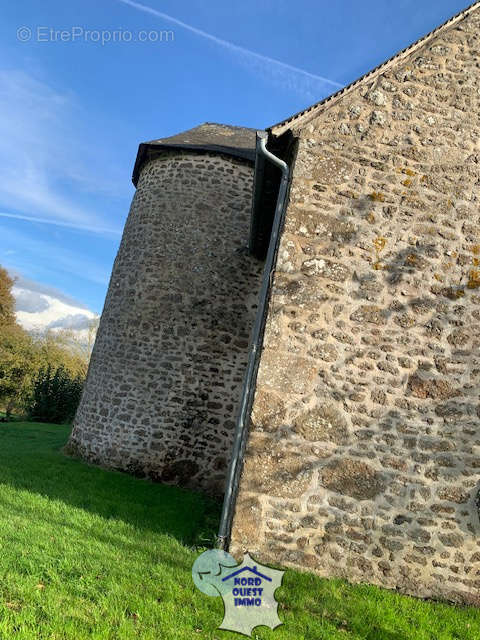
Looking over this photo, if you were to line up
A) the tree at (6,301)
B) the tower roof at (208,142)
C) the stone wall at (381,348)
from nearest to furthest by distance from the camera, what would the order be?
1. the stone wall at (381,348)
2. the tower roof at (208,142)
3. the tree at (6,301)

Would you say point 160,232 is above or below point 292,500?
above

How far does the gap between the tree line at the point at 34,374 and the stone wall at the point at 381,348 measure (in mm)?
16450

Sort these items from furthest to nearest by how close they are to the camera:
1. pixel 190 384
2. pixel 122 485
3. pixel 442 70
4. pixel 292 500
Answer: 1. pixel 190 384
2. pixel 122 485
3. pixel 442 70
4. pixel 292 500

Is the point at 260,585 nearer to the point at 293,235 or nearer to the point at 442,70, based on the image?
the point at 293,235

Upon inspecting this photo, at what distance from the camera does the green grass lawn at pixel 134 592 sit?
3047 millimetres

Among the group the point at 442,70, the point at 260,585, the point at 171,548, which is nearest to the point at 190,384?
the point at 171,548

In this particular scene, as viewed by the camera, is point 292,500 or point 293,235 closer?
point 292,500

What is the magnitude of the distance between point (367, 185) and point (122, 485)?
5.83 metres

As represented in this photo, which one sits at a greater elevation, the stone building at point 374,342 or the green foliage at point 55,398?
the stone building at point 374,342

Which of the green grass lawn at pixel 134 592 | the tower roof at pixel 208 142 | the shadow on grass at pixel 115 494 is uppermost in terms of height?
the tower roof at pixel 208 142

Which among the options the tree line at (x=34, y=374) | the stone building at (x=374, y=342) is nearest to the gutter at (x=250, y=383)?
the stone building at (x=374, y=342)

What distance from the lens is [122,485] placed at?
24.1ft

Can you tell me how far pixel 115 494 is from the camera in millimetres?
6613

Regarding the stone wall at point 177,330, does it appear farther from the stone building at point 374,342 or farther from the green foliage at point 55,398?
the green foliage at point 55,398
